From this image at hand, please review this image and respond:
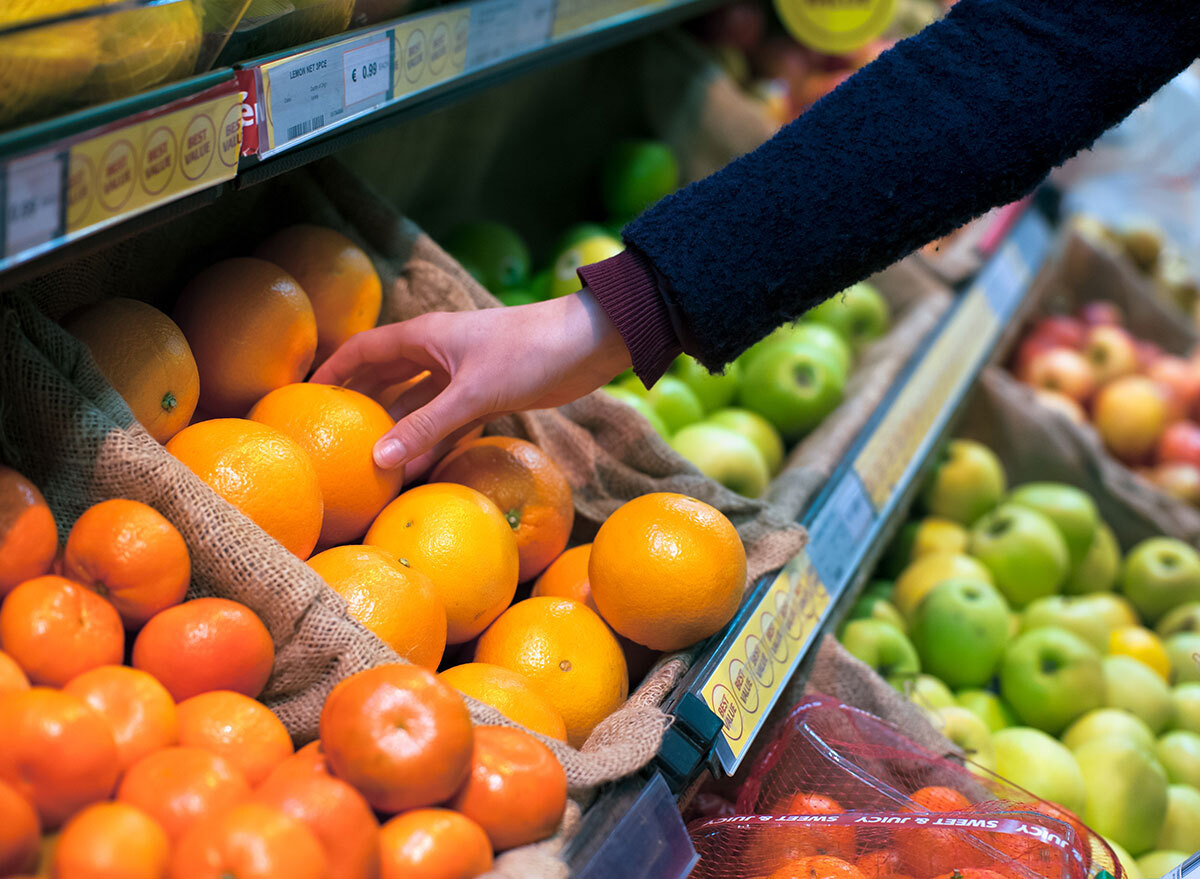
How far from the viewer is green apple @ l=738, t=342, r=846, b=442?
6.06ft

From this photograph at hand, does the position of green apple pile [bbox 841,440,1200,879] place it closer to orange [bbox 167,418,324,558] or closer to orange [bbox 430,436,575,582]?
orange [bbox 430,436,575,582]

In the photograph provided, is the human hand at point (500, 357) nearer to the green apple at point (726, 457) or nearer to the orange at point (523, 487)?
the orange at point (523, 487)

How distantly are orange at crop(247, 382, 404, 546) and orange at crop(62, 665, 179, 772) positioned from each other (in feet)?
1.10

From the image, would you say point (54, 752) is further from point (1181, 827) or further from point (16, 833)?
point (1181, 827)

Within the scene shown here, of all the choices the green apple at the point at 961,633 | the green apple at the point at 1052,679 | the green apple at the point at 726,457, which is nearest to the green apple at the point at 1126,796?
the green apple at the point at 1052,679

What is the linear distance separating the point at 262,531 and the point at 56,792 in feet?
0.98

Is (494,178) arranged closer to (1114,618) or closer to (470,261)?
(470,261)

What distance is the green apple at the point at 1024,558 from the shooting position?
6.61 feet

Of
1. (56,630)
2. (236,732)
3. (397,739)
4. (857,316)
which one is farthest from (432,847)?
(857,316)

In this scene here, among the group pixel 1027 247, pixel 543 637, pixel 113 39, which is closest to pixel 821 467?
pixel 543 637

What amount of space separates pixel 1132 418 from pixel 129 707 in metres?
2.78

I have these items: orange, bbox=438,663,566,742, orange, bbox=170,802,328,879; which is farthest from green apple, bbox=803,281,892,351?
orange, bbox=170,802,328,879

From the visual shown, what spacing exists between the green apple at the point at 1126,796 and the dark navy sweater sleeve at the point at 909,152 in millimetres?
1076

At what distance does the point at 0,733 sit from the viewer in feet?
2.16
